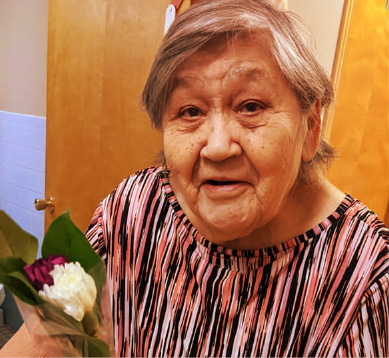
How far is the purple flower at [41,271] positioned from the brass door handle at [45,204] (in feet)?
5.16

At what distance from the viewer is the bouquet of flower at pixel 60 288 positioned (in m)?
0.38

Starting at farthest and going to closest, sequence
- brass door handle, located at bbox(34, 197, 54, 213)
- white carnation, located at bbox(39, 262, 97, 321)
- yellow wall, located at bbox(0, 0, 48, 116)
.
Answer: yellow wall, located at bbox(0, 0, 48, 116)
brass door handle, located at bbox(34, 197, 54, 213)
white carnation, located at bbox(39, 262, 97, 321)

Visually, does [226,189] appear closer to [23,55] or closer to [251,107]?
[251,107]

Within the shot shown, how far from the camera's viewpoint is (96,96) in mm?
1566

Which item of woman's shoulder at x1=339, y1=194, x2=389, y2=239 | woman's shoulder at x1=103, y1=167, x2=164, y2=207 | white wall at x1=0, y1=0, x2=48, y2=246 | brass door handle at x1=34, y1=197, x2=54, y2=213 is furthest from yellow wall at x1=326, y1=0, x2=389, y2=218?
A: white wall at x1=0, y1=0, x2=48, y2=246

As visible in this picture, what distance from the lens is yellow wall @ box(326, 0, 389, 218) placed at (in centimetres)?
132

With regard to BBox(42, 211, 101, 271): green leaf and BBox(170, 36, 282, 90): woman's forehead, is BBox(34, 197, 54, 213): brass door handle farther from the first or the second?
BBox(42, 211, 101, 271): green leaf

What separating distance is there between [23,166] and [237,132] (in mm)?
2259

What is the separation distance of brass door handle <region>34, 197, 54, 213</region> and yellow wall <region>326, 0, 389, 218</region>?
1255mm

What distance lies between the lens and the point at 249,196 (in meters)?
0.72

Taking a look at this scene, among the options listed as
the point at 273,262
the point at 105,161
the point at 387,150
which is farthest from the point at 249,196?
the point at 387,150

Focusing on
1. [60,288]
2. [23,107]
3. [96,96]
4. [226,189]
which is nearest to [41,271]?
[60,288]

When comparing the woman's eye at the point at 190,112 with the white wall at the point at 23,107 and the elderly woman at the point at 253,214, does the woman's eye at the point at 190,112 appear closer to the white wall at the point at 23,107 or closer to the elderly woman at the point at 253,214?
the elderly woman at the point at 253,214

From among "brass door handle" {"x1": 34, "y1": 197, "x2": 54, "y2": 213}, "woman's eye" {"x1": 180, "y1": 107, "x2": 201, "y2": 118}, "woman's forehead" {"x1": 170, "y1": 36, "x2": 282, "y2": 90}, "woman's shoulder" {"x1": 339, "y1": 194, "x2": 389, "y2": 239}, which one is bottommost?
"brass door handle" {"x1": 34, "y1": 197, "x2": 54, "y2": 213}
